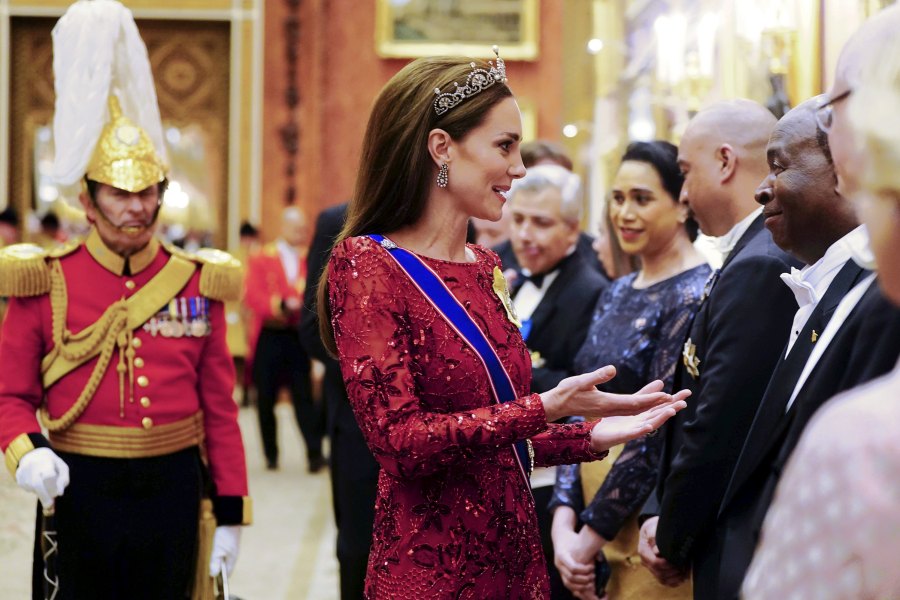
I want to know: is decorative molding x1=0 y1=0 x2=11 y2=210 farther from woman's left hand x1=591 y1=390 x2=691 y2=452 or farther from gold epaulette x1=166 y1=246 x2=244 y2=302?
woman's left hand x1=591 y1=390 x2=691 y2=452

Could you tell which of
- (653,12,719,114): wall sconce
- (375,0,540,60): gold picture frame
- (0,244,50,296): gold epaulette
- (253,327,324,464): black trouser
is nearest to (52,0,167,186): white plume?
(0,244,50,296): gold epaulette

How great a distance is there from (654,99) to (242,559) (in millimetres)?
3364

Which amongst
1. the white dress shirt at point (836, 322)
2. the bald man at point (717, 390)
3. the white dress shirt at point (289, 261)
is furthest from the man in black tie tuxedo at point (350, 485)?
the white dress shirt at point (289, 261)

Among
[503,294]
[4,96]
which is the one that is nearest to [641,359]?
[503,294]

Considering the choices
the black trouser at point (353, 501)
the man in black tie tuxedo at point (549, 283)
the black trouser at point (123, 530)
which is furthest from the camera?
the black trouser at point (353, 501)

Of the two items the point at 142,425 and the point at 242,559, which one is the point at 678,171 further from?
the point at 242,559

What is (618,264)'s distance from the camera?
13.5ft

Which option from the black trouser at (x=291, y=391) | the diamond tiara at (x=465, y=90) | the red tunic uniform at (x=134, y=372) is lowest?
the black trouser at (x=291, y=391)

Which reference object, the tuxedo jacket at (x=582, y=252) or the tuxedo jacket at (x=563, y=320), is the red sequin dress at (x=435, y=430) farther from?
the tuxedo jacket at (x=582, y=252)

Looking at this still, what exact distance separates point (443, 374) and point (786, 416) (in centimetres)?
63

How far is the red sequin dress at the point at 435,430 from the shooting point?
79.6 inches

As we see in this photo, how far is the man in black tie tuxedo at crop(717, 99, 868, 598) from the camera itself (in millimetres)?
2197

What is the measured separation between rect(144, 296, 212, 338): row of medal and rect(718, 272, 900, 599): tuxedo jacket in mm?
1545

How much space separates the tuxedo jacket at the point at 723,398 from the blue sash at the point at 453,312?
2.16ft
